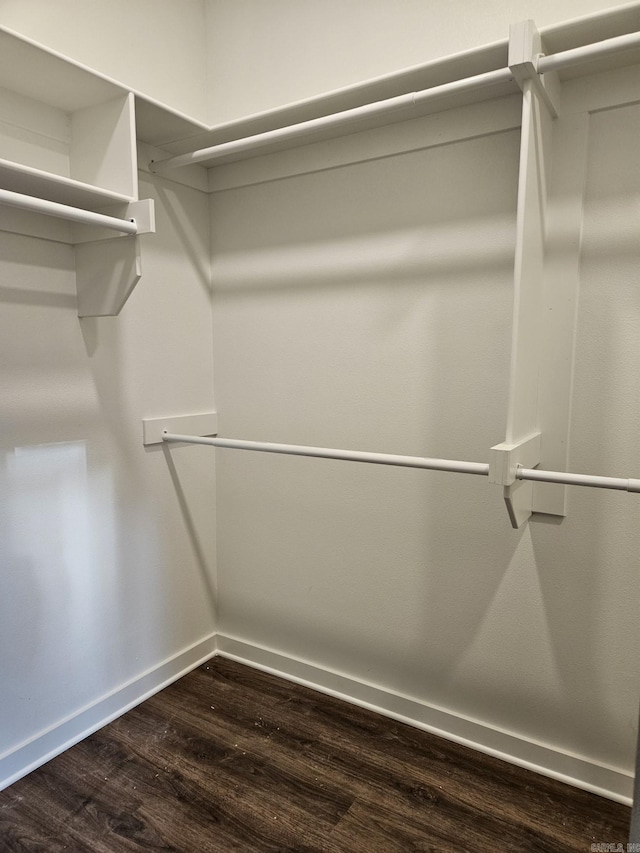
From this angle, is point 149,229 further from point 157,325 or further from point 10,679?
point 10,679

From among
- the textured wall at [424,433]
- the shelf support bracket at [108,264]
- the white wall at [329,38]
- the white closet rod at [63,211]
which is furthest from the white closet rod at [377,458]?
the white wall at [329,38]

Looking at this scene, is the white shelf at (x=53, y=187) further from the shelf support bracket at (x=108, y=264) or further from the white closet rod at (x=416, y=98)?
the white closet rod at (x=416, y=98)

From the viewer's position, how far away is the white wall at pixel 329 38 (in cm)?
148

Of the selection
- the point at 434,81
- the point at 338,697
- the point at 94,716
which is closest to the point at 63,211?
the point at 434,81

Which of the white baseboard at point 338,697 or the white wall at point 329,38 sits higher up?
the white wall at point 329,38

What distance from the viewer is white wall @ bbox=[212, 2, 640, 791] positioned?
57.4 inches

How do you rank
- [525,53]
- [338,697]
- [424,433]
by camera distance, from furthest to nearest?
[338,697], [424,433], [525,53]

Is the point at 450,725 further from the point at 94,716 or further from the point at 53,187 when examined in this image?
the point at 53,187

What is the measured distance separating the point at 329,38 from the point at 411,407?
1.14 meters

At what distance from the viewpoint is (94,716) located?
1778 millimetres

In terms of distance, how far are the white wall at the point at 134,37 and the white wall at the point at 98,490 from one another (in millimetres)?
317

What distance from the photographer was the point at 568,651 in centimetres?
154

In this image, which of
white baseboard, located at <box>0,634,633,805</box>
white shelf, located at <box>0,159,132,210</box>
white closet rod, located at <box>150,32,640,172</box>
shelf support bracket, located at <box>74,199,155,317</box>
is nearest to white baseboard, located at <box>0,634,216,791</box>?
white baseboard, located at <box>0,634,633,805</box>

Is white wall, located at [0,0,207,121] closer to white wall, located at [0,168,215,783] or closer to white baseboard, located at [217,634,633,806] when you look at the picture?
white wall, located at [0,168,215,783]
